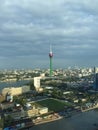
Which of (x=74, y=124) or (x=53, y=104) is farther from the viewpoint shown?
(x=53, y=104)

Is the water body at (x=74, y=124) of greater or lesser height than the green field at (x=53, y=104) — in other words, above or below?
below

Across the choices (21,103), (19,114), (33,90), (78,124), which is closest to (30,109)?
(19,114)

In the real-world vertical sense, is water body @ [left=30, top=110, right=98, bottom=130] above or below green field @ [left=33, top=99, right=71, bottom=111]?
below

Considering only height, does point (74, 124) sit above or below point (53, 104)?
below

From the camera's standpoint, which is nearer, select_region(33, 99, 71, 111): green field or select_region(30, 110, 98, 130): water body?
select_region(30, 110, 98, 130): water body
